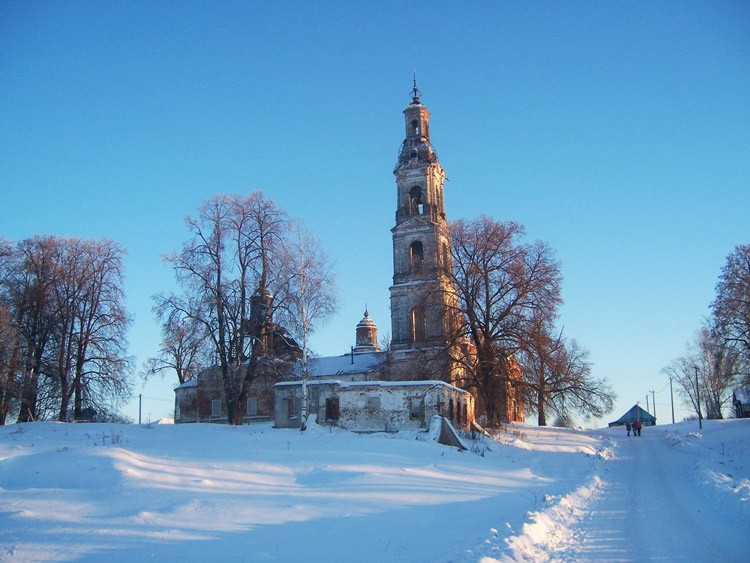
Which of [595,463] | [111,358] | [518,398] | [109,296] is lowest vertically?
[595,463]

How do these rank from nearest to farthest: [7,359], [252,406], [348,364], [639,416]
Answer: [7,359] → [252,406] → [348,364] → [639,416]

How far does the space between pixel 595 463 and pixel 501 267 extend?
47.6ft

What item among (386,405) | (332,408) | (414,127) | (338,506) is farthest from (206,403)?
(338,506)

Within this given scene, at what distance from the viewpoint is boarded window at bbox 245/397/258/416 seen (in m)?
45.6

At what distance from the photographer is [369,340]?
189ft

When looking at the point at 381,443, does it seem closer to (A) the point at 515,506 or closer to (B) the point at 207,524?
(A) the point at 515,506

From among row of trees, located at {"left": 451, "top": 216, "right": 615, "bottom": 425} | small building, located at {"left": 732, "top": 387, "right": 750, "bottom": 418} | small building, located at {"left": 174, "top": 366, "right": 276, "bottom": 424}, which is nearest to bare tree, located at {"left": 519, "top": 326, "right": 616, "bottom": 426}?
row of trees, located at {"left": 451, "top": 216, "right": 615, "bottom": 425}

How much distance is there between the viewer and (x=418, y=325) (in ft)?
148

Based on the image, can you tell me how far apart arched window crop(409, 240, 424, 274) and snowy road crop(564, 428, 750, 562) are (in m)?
26.5

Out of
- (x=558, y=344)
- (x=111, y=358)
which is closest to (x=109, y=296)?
(x=111, y=358)

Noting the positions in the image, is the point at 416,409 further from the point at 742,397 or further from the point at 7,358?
the point at 742,397

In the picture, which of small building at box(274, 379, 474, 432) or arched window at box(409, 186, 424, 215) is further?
arched window at box(409, 186, 424, 215)

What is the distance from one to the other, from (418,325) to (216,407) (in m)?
15.6

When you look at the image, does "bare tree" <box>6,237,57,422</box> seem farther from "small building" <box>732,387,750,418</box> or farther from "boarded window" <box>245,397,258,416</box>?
"small building" <box>732,387,750,418</box>
